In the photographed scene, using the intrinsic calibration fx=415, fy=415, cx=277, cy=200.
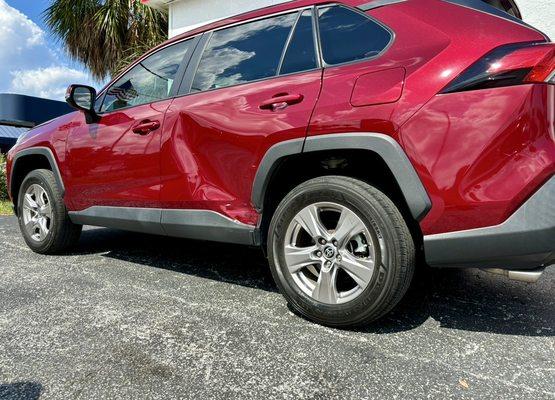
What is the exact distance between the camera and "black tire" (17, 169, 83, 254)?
11.9ft

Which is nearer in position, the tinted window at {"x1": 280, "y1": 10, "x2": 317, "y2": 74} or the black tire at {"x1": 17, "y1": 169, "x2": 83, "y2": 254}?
the tinted window at {"x1": 280, "y1": 10, "x2": 317, "y2": 74}

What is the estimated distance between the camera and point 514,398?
1.58 m

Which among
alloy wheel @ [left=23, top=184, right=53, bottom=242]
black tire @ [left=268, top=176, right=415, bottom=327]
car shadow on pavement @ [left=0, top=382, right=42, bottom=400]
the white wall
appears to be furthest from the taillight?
the white wall

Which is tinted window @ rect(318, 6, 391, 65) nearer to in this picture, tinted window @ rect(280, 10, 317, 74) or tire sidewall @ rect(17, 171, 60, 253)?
tinted window @ rect(280, 10, 317, 74)

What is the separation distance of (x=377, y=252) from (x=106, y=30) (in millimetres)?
11650

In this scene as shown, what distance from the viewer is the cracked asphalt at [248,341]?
5.43 ft

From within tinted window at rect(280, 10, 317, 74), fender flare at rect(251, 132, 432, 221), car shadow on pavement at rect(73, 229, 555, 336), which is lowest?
car shadow on pavement at rect(73, 229, 555, 336)

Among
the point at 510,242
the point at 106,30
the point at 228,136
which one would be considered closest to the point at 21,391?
the point at 228,136

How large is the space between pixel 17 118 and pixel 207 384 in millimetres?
17942

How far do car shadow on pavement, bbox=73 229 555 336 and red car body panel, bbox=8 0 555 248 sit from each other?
0.66 m

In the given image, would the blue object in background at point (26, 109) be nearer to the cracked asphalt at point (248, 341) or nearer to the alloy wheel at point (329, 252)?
the cracked asphalt at point (248, 341)

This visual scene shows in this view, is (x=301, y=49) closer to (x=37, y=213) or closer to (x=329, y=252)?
(x=329, y=252)

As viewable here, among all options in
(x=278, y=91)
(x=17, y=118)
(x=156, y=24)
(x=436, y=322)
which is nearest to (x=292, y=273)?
(x=436, y=322)

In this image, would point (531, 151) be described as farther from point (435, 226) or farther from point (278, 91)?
point (278, 91)
